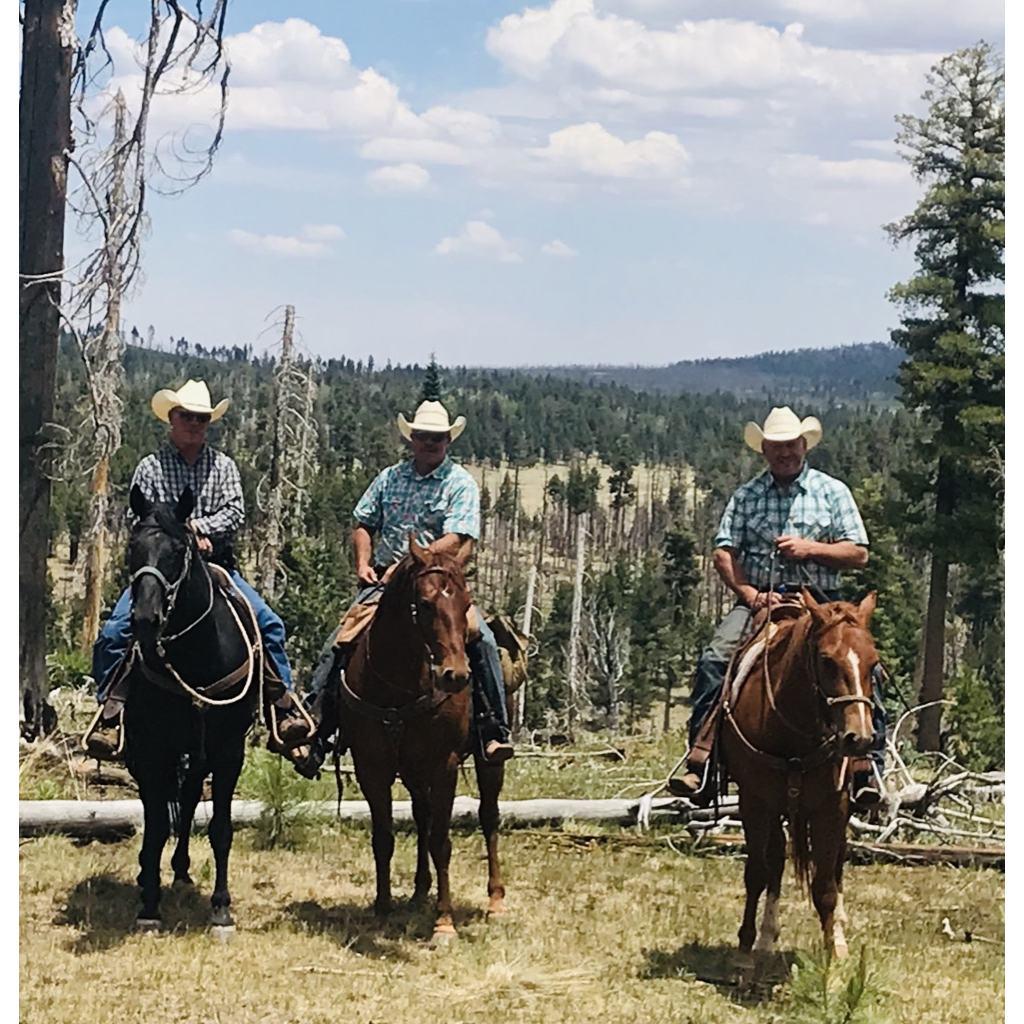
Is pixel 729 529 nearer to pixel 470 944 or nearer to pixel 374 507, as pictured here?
pixel 374 507

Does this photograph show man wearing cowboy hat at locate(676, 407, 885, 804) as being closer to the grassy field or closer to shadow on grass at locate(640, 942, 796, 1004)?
shadow on grass at locate(640, 942, 796, 1004)

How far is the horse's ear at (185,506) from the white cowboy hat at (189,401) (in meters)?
0.76

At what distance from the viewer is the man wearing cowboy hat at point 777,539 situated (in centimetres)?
728

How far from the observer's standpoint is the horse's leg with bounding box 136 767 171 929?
755 cm

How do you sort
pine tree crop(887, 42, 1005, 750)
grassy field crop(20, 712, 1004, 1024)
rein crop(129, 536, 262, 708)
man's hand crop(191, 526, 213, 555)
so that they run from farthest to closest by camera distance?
pine tree crop(887, 42, 1005, 750) < man's hand crop(191, 526, 213, 555) < rein crop(129, 536, 262, 708) < grassy field crop(20, 712, 1004, 1024)

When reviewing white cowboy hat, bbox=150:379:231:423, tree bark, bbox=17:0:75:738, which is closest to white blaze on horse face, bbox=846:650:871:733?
white cowboy hat, bbox=150:379:231:423

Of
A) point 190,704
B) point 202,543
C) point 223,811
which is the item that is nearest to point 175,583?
point 202,543

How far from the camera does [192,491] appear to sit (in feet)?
24.7

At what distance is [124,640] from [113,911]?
1.77m

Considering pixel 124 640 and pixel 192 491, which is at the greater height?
pixel 192 491

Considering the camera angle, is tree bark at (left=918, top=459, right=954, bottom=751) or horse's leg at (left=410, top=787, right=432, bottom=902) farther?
tree bark at (left=918, top=459, right=954, bottom=751)
